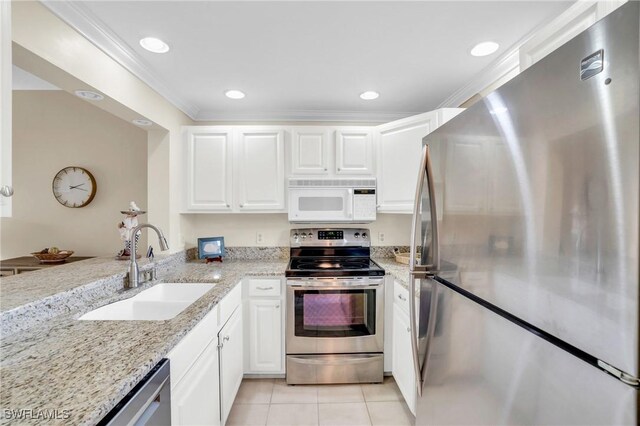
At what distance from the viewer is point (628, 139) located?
1.48ft

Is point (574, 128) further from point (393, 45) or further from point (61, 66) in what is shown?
point (61, 66)

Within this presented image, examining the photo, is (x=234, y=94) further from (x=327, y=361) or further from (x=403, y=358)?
(x=403, y=358)

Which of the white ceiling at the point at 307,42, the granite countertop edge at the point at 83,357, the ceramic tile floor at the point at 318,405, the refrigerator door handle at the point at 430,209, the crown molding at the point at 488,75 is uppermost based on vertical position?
the white ceiling at the point at 307,42

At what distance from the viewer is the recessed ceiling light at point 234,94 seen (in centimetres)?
232

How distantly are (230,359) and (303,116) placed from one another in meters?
2.21

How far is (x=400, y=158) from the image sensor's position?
2.43 metres

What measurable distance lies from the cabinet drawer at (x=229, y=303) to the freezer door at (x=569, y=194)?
1.40 metres

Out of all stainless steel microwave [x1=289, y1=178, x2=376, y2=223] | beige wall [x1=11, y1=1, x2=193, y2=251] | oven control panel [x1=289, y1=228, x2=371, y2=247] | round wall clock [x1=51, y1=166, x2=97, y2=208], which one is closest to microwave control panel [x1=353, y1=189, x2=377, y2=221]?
stainless steel microwave [x1=289, y1=178, x2=376, y2=223]

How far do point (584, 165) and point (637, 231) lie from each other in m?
0.15

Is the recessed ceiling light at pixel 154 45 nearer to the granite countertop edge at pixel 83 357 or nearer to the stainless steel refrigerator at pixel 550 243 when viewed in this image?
the granite countertop edge at pixel 83 357

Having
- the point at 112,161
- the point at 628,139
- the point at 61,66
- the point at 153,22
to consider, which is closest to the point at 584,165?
the point at 628,139

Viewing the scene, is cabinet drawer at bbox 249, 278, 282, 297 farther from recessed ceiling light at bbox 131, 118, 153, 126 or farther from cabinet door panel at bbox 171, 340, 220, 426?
recessed ceiling light at bbox 131, 118, 153, 126

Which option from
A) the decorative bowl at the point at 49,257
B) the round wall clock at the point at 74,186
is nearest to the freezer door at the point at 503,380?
the decorative bowl at the point at 49,257

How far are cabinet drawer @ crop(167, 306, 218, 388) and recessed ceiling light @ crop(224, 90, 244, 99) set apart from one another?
174 cm
